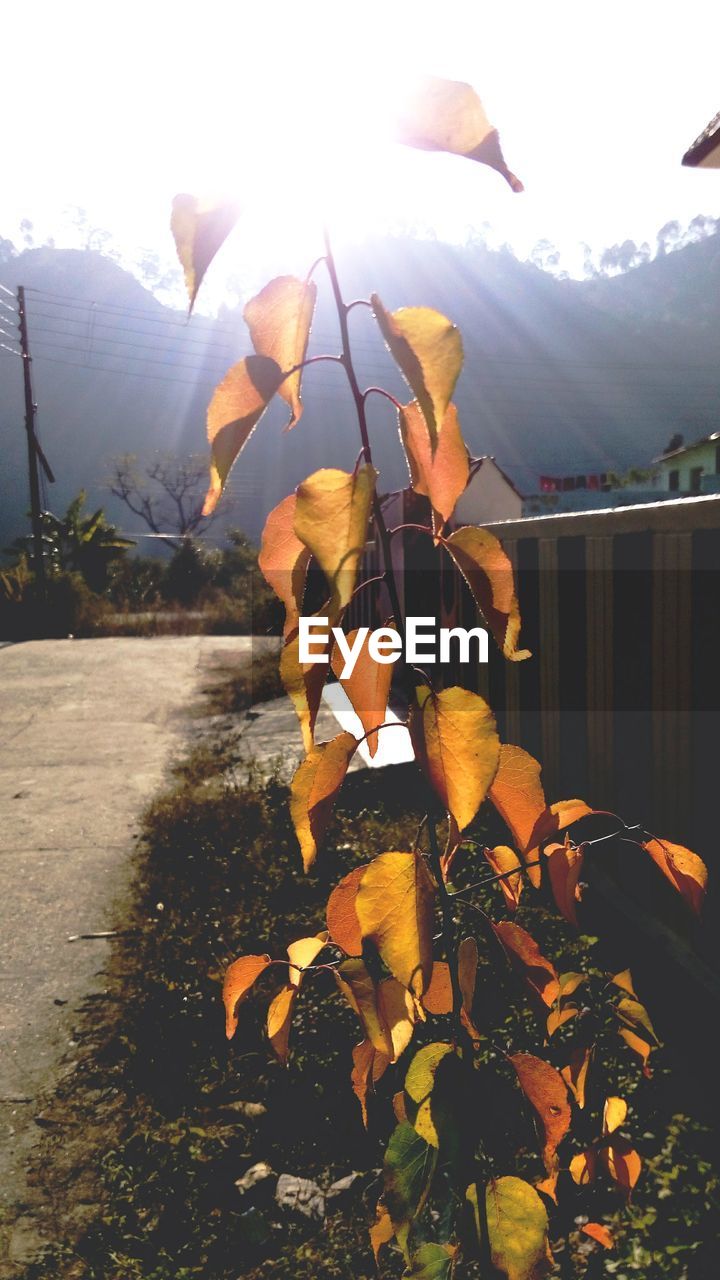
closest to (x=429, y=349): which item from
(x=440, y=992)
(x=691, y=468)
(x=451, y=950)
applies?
(x=451, y=950)

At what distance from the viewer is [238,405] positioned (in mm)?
622

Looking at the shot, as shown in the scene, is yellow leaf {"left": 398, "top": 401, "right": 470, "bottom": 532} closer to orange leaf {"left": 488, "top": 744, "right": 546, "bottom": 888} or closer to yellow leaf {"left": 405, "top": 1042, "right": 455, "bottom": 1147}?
orange leaf {"left": 488, "top": 744, "right": 546, "bottom": 888}

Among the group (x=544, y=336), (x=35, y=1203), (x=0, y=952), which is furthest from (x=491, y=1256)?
(x=544, y=336)

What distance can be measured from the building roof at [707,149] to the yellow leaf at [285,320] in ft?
17.5

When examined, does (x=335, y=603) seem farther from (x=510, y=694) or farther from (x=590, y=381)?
(x=590, y=381)

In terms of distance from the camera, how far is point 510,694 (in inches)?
149

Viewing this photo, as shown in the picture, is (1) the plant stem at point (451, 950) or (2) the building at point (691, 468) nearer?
(1) the plant stem at point (451, 950)

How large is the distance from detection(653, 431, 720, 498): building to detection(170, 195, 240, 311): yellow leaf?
28841 millimetres

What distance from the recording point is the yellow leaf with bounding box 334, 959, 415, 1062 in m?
0.85

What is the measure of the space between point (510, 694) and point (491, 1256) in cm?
299

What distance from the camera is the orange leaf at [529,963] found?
938mm

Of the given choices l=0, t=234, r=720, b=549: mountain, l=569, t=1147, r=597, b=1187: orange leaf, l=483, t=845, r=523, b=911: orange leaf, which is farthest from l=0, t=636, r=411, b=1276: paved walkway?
l=0, t=234, r=720, b=549: mountain

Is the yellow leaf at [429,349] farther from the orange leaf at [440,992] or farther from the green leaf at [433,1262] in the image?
the green leaf at [433,1262]

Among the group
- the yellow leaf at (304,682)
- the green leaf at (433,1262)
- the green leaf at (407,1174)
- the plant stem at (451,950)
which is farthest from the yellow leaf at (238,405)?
the green leaf at (433,1262)
